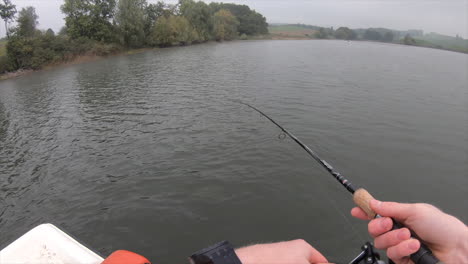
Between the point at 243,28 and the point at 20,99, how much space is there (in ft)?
390

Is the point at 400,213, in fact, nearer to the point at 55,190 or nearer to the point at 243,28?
the point at 55,190

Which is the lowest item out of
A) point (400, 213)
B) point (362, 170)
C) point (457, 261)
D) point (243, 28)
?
point (362, 170)

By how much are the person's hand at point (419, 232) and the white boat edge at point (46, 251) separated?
2996mm

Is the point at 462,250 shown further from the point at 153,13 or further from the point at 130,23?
the point at 153,13

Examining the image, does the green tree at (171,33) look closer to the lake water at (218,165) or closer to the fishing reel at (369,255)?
the lake water at (218,165)

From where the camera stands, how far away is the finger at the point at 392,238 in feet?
6.64

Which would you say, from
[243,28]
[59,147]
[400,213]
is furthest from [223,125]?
[243,28]

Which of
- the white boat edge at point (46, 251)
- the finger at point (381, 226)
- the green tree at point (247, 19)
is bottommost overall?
the white boat edge at point (46, 251)

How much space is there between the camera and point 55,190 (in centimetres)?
841

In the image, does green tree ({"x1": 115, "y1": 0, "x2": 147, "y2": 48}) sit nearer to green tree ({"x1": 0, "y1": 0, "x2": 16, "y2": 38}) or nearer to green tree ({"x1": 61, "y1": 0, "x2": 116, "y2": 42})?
green tree ({"x1": 61, "y1": 0, "x2": 116, "y2": 42})

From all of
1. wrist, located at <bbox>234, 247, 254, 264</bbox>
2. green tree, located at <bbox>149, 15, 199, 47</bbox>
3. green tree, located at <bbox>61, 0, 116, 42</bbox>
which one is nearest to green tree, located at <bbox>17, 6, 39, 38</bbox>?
green tree, located at <bbox>61, 0, 116, 42</bbox>

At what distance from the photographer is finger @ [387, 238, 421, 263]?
6.43 ft

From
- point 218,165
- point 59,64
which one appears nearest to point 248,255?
point 218,165

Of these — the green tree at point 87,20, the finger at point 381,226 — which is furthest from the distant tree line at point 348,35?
the finger at point 381,226
